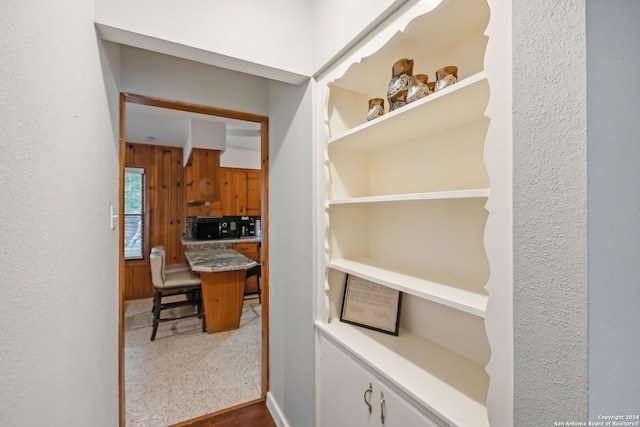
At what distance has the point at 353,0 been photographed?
1.17 meters

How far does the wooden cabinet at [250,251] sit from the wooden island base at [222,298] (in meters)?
1.42

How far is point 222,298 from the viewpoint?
3.24 metres

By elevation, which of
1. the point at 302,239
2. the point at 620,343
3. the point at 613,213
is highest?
the point at 613,213

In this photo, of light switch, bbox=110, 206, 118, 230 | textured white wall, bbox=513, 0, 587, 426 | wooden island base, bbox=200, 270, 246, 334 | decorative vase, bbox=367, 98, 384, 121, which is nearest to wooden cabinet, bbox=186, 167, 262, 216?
wooden island base, bbox=200, 270, 246, 334

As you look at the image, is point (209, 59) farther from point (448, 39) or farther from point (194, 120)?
point (194, 120)

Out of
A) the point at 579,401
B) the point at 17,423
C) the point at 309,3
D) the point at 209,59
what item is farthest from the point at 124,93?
the point at 579,401

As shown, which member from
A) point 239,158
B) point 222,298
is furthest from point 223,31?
point 239,158

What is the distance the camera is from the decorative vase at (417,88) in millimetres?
1008

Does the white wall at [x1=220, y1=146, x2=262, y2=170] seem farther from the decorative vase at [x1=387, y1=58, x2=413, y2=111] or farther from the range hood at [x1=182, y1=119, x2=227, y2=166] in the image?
the decorative vase at [x1=387, y1=58, x2=413, y2=111]

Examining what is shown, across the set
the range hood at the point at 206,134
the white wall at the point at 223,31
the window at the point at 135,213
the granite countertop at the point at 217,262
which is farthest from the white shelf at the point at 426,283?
the window at the point at 135,213

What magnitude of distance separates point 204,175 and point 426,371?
143 inches

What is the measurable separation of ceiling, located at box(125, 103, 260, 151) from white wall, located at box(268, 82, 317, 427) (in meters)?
1.45

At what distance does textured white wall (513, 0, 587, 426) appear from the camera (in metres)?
0.53

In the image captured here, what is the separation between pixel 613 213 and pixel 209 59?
60.9 inches
